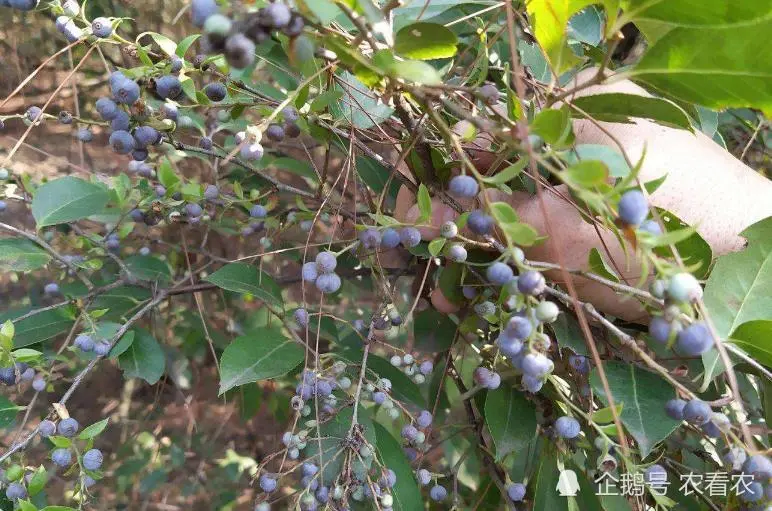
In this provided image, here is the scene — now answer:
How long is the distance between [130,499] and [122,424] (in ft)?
0.82

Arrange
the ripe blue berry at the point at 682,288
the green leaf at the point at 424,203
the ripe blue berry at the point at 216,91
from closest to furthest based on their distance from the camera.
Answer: the ripe blue berry at the point at 682,288 < the green leaf at the point at 424,203 < the ripe blue berry at the point at 216,91

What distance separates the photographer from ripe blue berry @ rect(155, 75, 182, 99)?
0.71 metres

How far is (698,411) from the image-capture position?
1.99 ft

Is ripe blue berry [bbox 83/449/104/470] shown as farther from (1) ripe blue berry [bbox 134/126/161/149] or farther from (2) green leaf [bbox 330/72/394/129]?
(2) green leaf [bbox 330/72/394/129]

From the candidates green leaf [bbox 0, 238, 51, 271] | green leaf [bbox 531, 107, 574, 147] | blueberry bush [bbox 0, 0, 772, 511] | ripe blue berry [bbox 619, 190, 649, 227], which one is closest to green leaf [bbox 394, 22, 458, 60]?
blueberry bush [bbox 0, 0, 772, 511]

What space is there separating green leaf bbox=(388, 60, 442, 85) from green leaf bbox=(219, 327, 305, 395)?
0.52 m

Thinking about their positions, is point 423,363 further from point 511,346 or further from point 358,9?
point 358,9

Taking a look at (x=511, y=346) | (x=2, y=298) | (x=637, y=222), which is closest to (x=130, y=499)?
(x=2, y=298)

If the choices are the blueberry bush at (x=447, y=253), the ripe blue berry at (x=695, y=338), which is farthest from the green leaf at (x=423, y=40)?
the ripe blue berry at (x=695, y=338)

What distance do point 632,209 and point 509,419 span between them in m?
0.51

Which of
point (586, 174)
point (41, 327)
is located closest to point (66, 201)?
point (41, 327)

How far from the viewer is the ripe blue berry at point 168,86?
71cm

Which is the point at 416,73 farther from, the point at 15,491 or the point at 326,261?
the point at 15,491

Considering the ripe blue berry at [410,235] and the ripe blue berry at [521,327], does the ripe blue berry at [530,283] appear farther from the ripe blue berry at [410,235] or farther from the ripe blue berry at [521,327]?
the ripe blue berry at [410,235]
